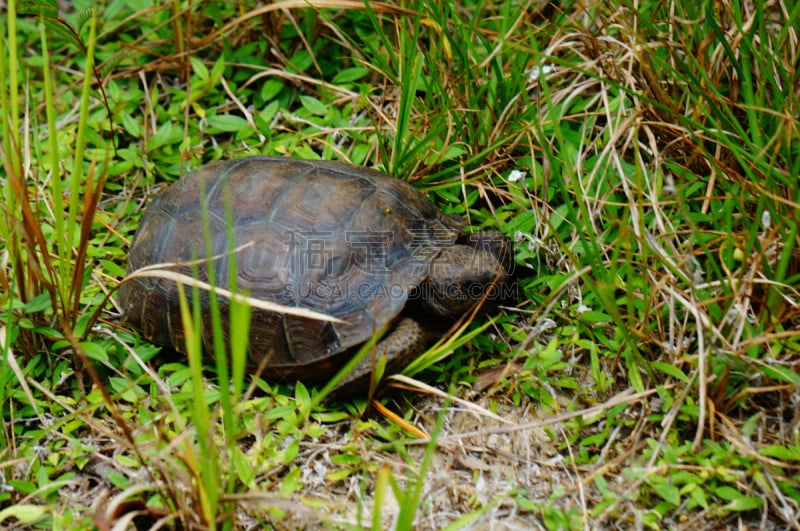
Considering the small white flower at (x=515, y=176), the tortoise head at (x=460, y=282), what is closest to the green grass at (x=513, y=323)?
the small white flower at (x=515, y=176)

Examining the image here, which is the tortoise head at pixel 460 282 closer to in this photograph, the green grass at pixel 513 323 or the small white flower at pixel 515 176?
the green grass at pixel 513 323

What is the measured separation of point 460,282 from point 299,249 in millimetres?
680

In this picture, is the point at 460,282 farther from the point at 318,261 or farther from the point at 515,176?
the point at 515,176

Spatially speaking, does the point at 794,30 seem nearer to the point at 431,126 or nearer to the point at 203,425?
the point at 431,126

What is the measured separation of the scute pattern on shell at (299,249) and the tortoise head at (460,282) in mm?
67

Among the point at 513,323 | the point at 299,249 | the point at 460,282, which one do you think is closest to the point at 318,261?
the point at 299,249

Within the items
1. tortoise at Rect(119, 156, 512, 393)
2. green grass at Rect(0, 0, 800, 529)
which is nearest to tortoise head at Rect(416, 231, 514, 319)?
tortoise at Rect(119, 156, 512, 393)

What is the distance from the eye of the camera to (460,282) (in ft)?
9.97

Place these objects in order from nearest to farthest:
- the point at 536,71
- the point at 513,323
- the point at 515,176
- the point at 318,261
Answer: the point at 318,261 → the point at 513,323 → the point at 515,176 → the point at 536,71

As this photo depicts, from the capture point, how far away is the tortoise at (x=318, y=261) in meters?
2.92

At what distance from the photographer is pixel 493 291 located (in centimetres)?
318

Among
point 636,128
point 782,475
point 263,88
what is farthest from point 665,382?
point 263,88

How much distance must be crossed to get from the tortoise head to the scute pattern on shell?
67 mm

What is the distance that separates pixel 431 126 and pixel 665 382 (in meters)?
1.68
